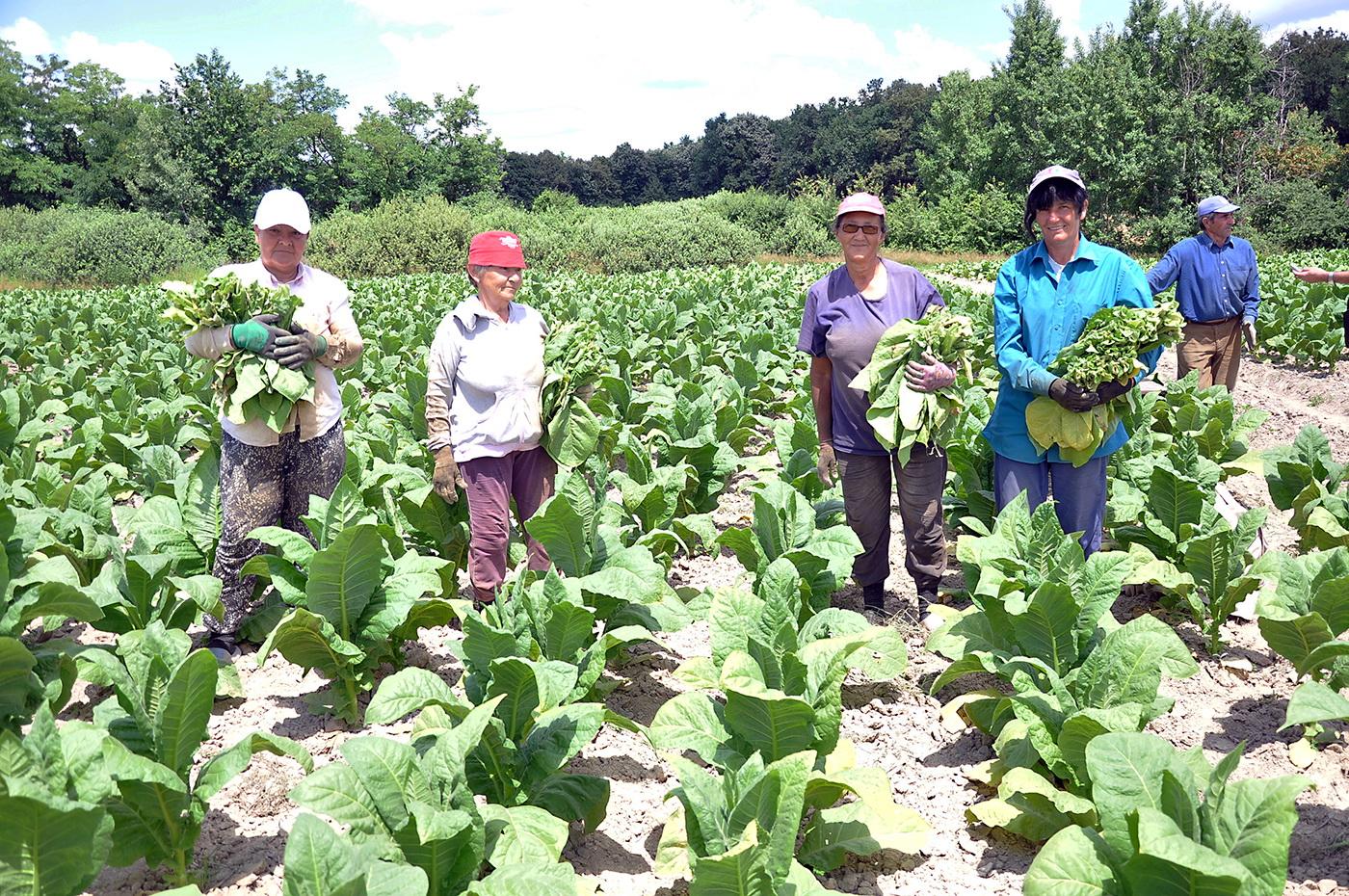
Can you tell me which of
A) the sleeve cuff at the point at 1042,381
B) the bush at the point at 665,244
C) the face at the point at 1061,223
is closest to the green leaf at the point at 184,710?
the sleeve cuff at the point at 1042,381

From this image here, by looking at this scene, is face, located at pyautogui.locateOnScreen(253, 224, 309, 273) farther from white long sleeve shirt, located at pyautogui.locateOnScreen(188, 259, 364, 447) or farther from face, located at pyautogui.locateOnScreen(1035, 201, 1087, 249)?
face, located at pyautogui.locateOnScreen(1035, 201, 1087, 249)

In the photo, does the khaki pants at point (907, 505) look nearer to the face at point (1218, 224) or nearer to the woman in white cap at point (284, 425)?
the woman in white cap at point (284, 425)

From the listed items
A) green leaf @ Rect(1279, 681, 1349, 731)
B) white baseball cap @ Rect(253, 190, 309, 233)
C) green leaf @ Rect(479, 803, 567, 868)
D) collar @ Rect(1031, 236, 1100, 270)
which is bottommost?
green leaf @ Rect(479, 803, 567, 868)

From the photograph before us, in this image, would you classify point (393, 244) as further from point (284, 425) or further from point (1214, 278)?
point (284, 425)

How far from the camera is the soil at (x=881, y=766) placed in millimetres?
3027

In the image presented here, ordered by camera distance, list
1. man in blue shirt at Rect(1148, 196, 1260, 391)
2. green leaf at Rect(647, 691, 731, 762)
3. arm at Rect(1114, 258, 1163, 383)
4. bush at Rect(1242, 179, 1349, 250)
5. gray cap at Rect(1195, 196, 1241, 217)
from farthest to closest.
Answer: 1. bush at Rect(1242, 179, 1349, 250)
2. man in blue shirt at Rect(1148, 196, 1260, 391)
3. gray cap at Rect(1195, 196, 1241, 217)
4. arm at Rect(1114, 258, 1163, 383)
5. green leaf at Rect(647, 691, 731, 762)

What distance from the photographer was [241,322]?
409 cm

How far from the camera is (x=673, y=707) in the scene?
128 inches

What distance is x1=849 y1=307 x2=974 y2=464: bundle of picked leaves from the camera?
13.9ft

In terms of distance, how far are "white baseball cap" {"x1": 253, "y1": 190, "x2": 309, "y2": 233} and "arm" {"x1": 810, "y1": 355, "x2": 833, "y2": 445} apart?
2.29 metres

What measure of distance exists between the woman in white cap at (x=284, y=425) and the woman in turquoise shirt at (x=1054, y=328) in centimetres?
277

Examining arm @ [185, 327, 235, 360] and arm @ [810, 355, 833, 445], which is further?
arm @ [810, 355, 833, 445]

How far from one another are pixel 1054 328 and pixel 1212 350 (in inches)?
237

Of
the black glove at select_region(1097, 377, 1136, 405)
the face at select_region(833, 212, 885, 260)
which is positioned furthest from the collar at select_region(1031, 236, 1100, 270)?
the face at select_region(833, 212, 885, 260)
